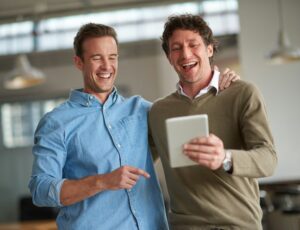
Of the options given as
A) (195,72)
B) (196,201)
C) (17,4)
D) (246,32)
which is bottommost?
(196,201)

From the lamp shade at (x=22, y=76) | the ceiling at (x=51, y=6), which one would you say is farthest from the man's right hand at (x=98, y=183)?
the ceiling at (x=51, y=6)

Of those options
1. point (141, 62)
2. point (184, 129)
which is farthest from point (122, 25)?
point (184, 129)

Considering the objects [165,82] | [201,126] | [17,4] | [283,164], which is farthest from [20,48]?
[201,126]

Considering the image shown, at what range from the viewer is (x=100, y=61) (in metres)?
1.99

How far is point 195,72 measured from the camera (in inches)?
78.1

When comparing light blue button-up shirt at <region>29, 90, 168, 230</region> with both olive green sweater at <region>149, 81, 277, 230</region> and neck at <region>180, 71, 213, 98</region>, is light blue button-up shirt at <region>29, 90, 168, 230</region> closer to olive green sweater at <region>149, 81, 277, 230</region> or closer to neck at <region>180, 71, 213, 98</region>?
olive green sweater at <region>149, 81, 277, 230</region>

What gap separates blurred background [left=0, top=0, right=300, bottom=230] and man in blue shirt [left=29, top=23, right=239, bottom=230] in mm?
4550

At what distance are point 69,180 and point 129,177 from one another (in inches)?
9.8

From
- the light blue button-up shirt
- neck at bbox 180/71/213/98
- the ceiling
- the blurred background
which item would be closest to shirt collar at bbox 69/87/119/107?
the light blue button-up shirt

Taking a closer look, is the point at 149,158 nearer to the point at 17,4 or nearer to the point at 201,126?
the point at 201,126

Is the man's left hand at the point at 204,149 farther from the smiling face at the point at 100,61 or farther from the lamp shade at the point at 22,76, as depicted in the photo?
the lamp shade at the point at 22,76

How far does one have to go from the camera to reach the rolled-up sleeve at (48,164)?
1.79 meters

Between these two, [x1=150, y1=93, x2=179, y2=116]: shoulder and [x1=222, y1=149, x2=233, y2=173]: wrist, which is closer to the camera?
[x1=222, y1=149, x2=233, y2=173]: wrist

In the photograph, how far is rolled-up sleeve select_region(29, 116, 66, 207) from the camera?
1793 millimetres
